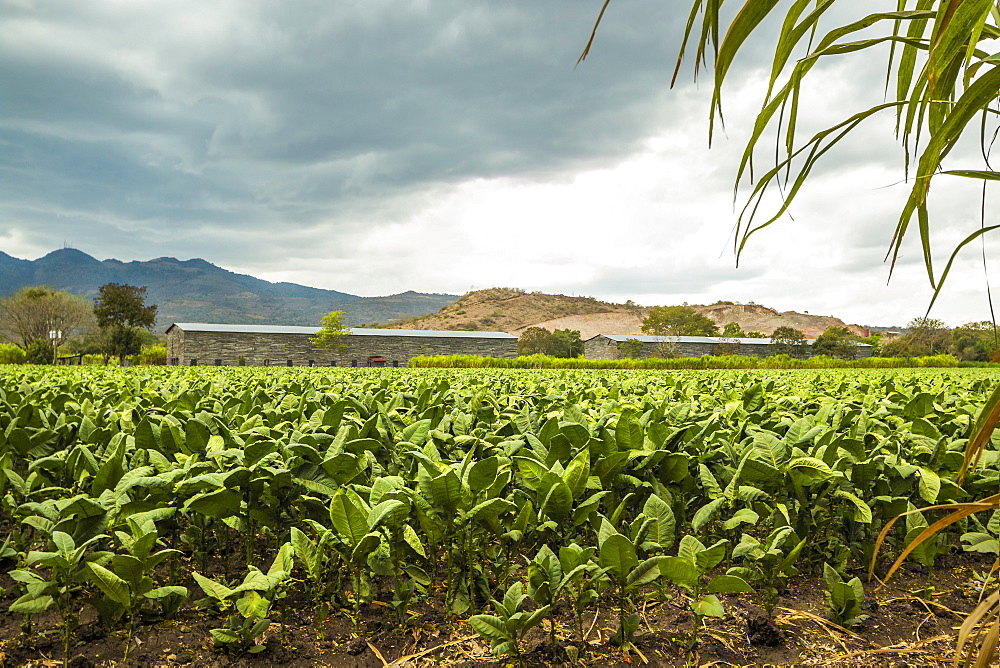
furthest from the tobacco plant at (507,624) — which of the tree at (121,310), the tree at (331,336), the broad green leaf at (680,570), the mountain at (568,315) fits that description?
the mountain at (568,315)

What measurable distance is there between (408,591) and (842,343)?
60.2m

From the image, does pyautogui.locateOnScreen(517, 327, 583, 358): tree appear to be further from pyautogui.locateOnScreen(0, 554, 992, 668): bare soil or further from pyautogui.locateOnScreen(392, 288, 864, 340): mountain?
pyautogui.locateOnScreen(0, 554, 992, 668): bare soil

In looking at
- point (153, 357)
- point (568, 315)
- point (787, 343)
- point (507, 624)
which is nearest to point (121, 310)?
point (153, 357)

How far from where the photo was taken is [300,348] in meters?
47.0

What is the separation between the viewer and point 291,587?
2.00 metres

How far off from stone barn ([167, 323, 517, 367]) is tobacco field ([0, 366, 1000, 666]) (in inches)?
1644

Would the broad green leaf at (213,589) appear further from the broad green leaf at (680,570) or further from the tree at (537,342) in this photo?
the tree at (537,342)

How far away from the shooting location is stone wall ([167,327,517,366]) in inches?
1677

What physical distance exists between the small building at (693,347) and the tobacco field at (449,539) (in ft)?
171

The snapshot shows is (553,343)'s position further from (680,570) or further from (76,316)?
(680,570)

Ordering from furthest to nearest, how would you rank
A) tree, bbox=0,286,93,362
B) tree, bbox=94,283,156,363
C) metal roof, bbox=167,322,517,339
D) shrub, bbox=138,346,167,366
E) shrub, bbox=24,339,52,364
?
tree, bbox=0,286,93,362 < tree, bbox=94,283,156,363 < shrub, bbox=138,346,167,366 < metal roof, bbox=167,322,517,339 < shrub, bbox=24,339,52,364

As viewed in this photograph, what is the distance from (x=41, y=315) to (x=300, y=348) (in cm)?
2386

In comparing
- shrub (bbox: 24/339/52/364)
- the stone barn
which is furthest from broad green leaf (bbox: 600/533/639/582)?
the stone barn

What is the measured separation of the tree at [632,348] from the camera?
175 feet
